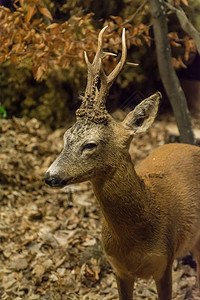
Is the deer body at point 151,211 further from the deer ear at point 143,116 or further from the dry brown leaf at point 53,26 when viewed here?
the dry brown leaf at point 53,26

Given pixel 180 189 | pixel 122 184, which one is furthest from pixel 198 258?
pixel 122 184

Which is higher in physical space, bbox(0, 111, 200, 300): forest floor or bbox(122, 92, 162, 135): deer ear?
bbox(122, 92, 162, 135): deer ear

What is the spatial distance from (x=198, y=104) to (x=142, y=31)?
1.61ft

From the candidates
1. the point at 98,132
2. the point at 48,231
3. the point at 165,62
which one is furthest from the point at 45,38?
the point at 48,231

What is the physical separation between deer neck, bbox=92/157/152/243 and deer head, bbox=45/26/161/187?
0.05m

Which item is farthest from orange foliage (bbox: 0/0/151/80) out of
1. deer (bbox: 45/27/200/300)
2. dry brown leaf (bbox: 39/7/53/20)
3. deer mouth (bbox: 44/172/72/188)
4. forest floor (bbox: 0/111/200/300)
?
deer mouth (bbox: 44/172/72/188)

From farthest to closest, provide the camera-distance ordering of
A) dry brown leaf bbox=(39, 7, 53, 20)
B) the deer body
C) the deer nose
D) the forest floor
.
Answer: the forest floor, dry brown leaf bbox=(39, 7, 53, 20), the deer body, the deer nose

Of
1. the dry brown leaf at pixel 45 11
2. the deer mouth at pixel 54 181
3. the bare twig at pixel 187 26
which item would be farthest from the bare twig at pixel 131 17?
the deer mouth at pixel 54 181

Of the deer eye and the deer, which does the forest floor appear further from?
the deer eye

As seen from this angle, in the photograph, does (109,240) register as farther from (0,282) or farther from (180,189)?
(0,282)

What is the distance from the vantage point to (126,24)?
2.10 m

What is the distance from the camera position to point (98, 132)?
163 cm

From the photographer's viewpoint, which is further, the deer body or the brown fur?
the deer body

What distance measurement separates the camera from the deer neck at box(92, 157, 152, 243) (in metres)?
1.68
